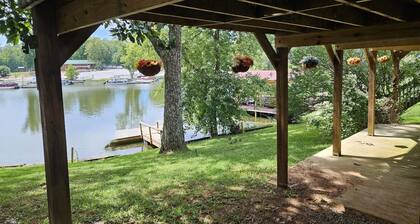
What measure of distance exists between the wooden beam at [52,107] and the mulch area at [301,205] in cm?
166

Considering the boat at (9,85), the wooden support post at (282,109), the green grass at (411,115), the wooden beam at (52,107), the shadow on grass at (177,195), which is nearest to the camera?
the wooden beam at (52,107)

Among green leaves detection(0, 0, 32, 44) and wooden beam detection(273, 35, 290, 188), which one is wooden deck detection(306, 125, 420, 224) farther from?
green leaves detection(0, 0, 32, 44)

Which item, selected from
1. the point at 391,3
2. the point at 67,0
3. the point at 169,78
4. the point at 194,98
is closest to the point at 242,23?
the point at 391,3

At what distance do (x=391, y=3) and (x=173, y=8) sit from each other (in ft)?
6.37

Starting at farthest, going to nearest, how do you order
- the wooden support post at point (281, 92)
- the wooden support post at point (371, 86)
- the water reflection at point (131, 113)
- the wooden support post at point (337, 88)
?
1. the water reflection at point (131, 113)
2. the wooden support post at point (371, 86)
3. the wooden support post at point (337, 88)
4. the wooden support post at point (281, 92)

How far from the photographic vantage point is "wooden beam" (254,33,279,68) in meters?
4.27

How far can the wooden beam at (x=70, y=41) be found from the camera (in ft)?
8.53

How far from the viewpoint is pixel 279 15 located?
3.08 metres

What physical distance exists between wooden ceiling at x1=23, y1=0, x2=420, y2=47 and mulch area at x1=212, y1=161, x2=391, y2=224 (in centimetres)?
197

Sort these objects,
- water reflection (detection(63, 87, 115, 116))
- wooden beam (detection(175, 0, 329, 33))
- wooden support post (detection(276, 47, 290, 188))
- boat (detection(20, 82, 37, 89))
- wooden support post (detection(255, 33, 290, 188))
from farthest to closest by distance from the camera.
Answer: boat (detection(20, 82, 37, 89)) → water reflection (detection(63, 87, 115, 116)) → wooden support post (detection(276, 47, 290, 188)) → wooden support post (detection(255, 33, 290, 188)) → wooden beam (detection(175, 0, 329, 33))

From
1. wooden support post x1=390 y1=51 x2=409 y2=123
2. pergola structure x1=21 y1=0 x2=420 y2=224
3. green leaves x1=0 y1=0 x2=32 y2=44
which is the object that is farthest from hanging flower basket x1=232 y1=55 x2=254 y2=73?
wooden support post x1=390 y1=51 x2=409 y2=123

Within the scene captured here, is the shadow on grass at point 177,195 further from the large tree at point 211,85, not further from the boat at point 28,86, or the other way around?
the boat at point 28,86

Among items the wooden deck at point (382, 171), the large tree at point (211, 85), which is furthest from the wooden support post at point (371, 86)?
the large tree at point (211, 85)

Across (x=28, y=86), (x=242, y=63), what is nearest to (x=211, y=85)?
(x=242, y=63)
